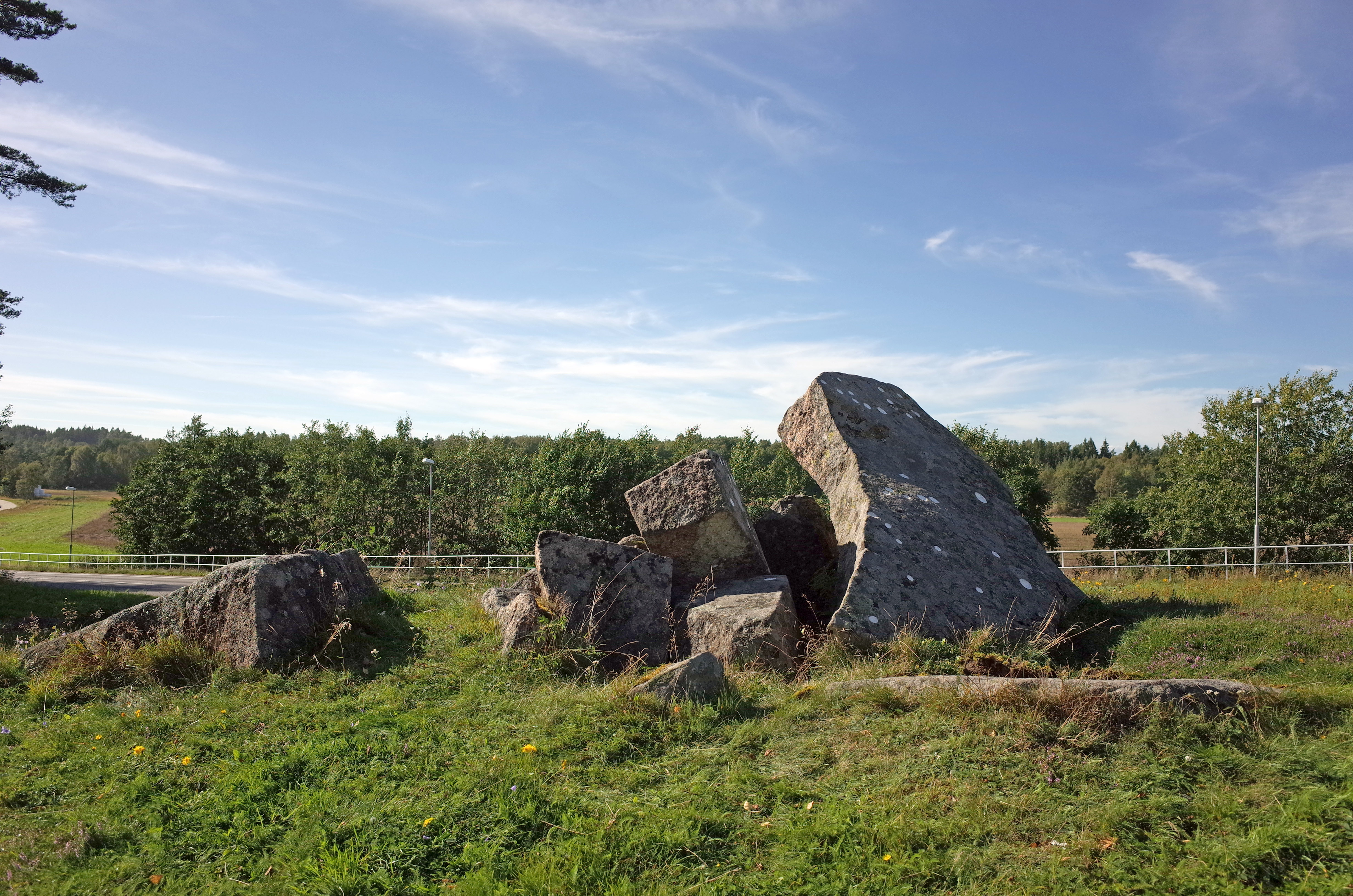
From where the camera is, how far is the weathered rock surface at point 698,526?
9.01 metres

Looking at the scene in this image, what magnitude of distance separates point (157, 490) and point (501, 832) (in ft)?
158

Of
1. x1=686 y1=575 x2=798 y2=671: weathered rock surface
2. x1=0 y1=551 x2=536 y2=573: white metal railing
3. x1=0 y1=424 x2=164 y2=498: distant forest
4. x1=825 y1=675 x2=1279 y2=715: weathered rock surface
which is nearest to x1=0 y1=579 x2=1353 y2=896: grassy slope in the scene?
x1=825 y1=675 x2=1279 y2=715: weathered rock surface

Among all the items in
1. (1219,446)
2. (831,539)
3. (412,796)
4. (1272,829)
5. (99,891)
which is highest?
(1219,446)

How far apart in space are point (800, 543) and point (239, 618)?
6396 millimetres

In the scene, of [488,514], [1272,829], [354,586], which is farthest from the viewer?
[488,514]

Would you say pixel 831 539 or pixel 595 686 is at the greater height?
pixel 831 539

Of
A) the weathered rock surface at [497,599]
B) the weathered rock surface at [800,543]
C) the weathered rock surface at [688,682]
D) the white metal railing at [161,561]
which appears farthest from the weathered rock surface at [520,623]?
the white metal railing at [161,561]

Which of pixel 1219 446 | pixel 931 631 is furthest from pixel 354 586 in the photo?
pixel 1219 446

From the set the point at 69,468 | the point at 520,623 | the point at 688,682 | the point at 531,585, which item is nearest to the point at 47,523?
the point at 69,468

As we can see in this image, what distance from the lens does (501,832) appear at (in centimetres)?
429

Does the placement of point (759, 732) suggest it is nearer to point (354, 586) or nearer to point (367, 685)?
point (367, 685)

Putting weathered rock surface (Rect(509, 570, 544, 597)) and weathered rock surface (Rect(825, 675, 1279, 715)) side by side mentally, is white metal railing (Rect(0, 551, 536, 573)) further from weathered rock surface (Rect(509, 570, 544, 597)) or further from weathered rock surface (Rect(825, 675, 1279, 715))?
weathered rock surface (Rect(825, 675, 1279, 715))

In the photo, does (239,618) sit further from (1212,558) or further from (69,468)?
(69,468)

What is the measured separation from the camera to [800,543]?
401 inches
